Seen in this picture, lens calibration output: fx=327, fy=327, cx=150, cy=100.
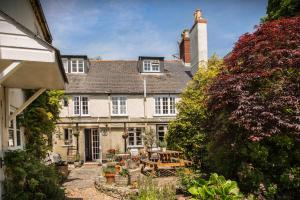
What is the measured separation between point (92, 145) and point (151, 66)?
856 cm

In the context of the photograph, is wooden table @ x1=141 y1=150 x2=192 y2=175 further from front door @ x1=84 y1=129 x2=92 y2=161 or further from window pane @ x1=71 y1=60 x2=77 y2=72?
window pane @ x1=71 y1=60 x2=77 y2=72

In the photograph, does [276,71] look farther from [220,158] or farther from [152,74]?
[152,74]

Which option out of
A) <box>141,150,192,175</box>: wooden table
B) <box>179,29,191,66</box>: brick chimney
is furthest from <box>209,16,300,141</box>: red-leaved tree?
<box>179,29,191,66</box>: brick chimney

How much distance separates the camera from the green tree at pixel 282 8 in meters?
14.1

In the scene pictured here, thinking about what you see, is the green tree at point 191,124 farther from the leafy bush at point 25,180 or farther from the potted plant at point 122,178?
the leafy bush at point 25,180

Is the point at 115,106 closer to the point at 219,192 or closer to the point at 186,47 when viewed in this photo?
the point at 186,47

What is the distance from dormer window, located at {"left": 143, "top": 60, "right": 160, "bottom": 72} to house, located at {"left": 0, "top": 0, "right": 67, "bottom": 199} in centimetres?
1752

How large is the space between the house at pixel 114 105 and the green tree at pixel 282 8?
955 cm

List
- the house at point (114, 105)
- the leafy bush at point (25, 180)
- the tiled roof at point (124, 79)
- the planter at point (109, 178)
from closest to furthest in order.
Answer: the leafy bush at point (25, 180), the planter at point (109, 178), the house at point (114, 105), the tiled roof at point (124, 79)

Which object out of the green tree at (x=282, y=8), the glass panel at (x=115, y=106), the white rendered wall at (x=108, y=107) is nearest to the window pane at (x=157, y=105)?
the white rendered wall at (x=108, y=107)

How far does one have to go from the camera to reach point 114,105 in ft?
86.5

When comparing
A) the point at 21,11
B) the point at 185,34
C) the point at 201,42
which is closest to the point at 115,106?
the point at 201,42

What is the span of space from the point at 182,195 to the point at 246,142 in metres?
2.46

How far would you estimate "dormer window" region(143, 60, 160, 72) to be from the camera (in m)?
28.7
